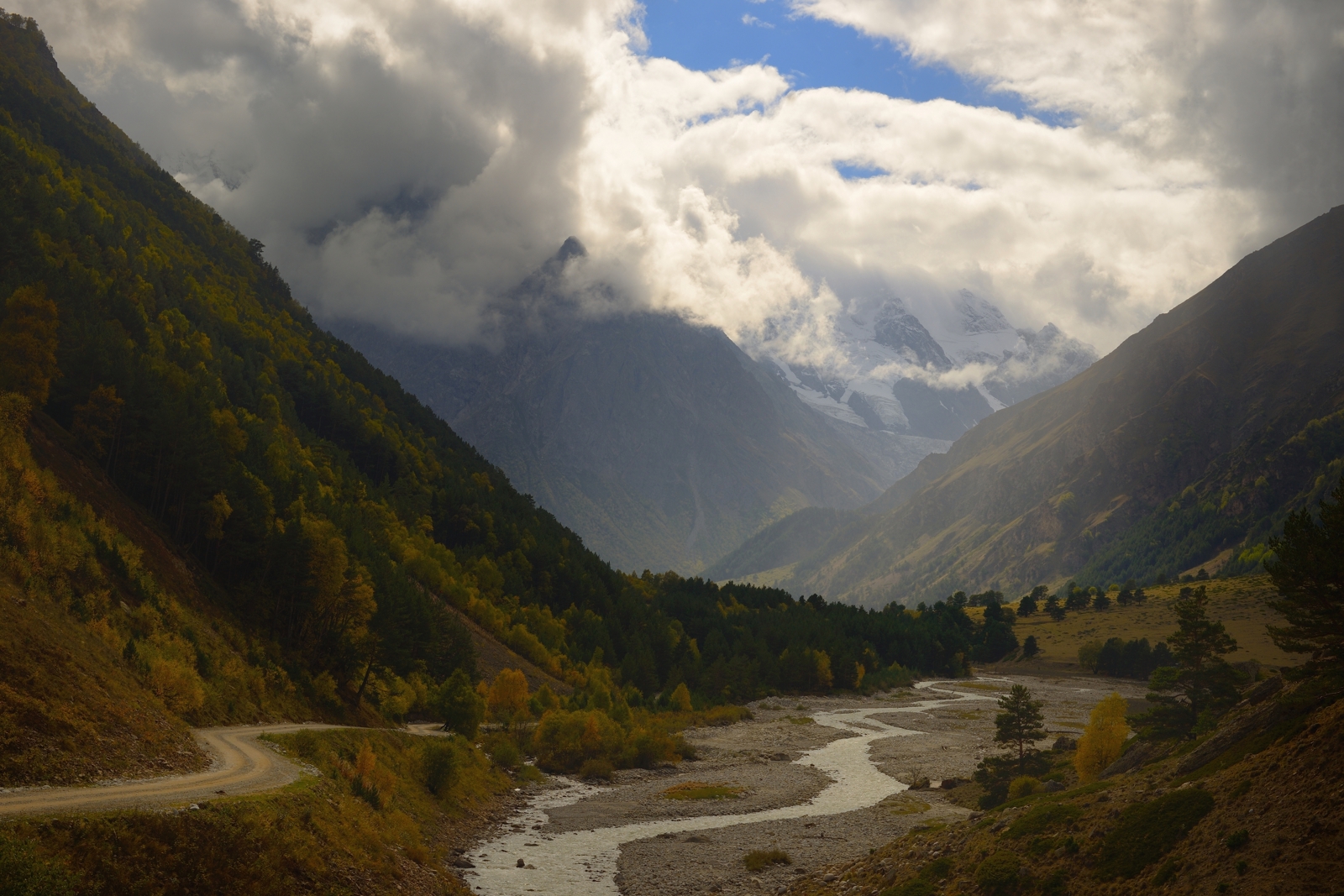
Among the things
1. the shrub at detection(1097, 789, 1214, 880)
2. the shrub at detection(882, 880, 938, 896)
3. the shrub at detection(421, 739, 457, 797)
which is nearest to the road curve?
the shrub at detection(421, 739, 457, 797)

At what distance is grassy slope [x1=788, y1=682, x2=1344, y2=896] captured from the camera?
24.7 metres

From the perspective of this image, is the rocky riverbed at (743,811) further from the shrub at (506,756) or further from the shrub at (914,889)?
the shrub at (914,889)

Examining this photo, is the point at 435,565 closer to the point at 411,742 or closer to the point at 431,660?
the point at 431,660

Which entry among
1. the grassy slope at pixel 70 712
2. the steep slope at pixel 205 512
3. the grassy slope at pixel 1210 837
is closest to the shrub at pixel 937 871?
the grassy slope at pixel 1210 837

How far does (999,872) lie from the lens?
34500 millimetres

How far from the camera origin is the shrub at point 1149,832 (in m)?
30.0

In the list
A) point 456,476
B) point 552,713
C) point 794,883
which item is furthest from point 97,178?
point 794,883

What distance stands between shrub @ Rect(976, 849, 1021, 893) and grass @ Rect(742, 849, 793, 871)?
60.5 ft

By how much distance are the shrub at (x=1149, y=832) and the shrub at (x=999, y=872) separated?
3838 millimetres

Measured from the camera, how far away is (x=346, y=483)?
139500mm

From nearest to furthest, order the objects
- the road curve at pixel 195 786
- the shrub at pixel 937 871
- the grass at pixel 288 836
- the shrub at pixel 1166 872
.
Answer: the grass at pixel 288 836
the road curve at pixel 195 786
the shrub at pixel 1166 872
the shrub at pixel 937 871

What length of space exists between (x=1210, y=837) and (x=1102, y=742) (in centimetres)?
3769

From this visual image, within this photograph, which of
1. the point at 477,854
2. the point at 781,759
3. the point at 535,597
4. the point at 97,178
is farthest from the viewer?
the point at 97,178

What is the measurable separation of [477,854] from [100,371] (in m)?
62.8
